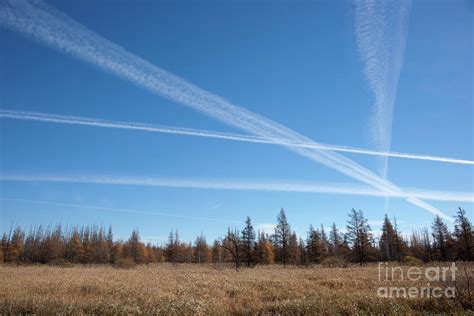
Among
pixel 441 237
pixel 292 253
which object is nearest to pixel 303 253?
pixel 292 253

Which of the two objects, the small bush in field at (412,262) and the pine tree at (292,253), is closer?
the small bush in field at (412,262)

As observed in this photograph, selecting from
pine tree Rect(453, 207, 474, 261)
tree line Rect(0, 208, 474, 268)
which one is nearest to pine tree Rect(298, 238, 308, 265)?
tree line Rect(0, 208, 474, 268)

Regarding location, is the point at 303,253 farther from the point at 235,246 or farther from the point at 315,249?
the point at 235,246

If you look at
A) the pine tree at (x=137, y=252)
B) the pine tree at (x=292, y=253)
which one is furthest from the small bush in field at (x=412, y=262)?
the pine tree at (x=137, y=252)

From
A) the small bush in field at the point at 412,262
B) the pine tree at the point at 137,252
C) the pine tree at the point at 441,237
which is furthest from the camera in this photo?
the pine tree at the point at 137,252

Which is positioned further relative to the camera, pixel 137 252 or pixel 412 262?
pixel 137 252

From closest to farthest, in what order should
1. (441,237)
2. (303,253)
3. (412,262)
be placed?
(412,262), (441,237), (303,253)

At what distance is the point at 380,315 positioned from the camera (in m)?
8.78

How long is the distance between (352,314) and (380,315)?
74 cm

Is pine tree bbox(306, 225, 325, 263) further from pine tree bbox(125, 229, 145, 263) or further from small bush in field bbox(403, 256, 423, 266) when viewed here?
pine tree bbox(125, 229, 145, 263)

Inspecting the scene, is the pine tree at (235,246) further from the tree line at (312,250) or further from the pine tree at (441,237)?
the pine tree at (441,237)

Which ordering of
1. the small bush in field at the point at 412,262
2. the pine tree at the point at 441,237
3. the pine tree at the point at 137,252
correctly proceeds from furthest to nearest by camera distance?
the pine tree at the point at 137,252, the pine tree at the point at 441,237, the small bush in field at the point at 412,262

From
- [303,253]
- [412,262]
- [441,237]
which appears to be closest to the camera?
→ [412,262]

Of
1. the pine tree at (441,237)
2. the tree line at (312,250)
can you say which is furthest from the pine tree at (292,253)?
the pine tree at (441,237)
